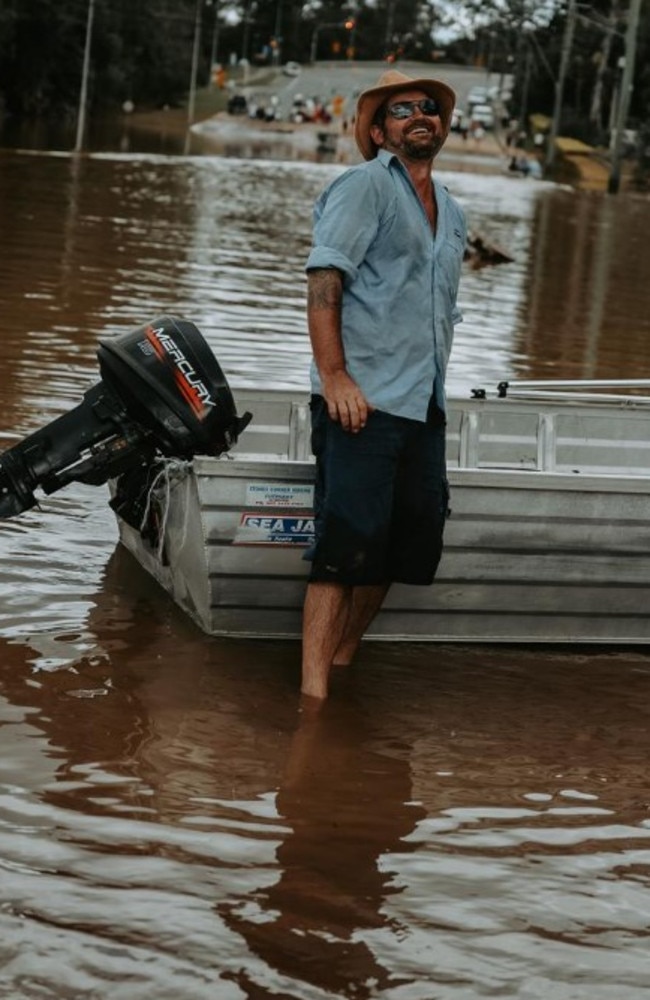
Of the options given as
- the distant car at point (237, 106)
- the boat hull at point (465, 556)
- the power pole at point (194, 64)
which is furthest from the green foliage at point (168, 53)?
the boat hull at point (465, 556)

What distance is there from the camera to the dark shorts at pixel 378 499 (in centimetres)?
578

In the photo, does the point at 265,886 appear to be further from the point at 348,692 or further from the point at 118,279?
the point at 118,279

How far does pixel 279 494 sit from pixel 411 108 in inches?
54.7

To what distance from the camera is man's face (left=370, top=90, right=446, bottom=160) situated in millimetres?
5820

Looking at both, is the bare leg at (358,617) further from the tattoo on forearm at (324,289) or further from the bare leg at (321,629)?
the tattoo on forearm at (324,289)

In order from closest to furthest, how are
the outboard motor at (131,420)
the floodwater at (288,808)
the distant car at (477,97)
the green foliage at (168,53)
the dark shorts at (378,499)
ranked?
the floodwater at (288,808), the dark shorts at (378,499), the outboard motor at (131,420), the green foliage at (168,53), the distant car at (477,97)

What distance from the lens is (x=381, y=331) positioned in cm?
579

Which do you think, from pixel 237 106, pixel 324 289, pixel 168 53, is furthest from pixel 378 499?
pixel 168 53

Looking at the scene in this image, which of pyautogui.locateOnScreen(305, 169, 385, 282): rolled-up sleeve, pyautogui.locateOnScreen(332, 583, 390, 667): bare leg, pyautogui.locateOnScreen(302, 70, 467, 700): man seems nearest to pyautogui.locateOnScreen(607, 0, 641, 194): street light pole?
pyautogui.locateOnScreen(332, 583, 390, 667): bare leg

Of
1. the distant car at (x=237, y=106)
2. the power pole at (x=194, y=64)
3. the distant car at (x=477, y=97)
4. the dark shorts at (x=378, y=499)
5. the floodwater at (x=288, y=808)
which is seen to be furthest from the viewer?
the distant car at (x=477, y=97)

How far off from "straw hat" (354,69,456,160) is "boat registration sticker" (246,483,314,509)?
115cm

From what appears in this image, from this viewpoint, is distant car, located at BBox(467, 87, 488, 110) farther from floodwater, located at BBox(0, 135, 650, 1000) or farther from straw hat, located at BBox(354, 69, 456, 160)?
straw hat, located at BBox(354, 69, 456, 160)

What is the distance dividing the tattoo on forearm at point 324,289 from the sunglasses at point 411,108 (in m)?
0.55

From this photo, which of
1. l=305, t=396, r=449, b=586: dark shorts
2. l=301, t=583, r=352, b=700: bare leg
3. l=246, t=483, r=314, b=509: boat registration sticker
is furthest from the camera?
l=246, t=483, r=314, b=509: boat registration sticker
